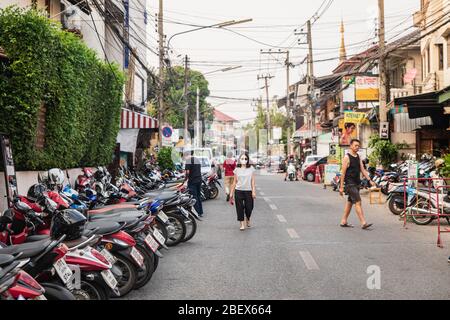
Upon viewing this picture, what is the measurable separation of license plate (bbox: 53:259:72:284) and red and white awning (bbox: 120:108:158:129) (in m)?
19.3

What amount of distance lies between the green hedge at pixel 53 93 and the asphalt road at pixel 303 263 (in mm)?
4164

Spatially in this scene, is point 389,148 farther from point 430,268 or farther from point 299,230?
point 430,268

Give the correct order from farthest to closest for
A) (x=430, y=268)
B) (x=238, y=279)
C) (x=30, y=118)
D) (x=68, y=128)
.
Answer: (x=68, y=128) < (x=30, y=118) < (x=430, y=268) < (x=238, y=279)

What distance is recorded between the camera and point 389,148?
24984 mm

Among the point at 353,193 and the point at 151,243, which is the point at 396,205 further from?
the point at 151,243

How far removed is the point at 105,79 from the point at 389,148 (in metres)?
12.5

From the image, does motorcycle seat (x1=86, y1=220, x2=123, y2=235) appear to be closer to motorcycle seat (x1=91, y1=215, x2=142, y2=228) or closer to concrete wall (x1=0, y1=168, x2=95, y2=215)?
motorcycle seat (x1=91, y1=215, x2=142, y2=228)

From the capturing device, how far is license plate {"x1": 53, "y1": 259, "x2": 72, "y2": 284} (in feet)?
17.5

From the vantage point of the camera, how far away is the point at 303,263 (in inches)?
343

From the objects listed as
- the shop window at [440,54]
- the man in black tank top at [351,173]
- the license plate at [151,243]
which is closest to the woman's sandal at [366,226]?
the man in black tank top at [351,173]

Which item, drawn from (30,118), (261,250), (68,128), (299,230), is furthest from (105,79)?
(261,250)

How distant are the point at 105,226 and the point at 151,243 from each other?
2.76 feet
